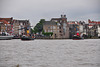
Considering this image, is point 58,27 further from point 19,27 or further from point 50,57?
point 50,57

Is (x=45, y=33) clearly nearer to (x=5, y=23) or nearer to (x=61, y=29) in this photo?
(x=61, y=29)

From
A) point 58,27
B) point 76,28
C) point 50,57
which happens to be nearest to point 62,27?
point 58,27

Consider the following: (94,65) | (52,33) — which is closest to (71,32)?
(52,33)

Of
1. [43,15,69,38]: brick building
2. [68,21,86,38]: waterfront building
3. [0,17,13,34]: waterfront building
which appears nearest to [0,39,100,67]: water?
[43,15,69,38]: brick building

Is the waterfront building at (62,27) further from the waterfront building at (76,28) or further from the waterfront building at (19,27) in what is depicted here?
the waterfront building at (19,27)

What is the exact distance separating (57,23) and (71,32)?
21021 mm

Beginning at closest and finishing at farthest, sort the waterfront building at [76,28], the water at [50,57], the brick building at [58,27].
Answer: the water at [50,57]
the brick building at [58,27]
the waterfront building at [76,28]

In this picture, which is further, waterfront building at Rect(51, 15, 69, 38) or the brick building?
waterfront building at Rect(51, 15, 69, 38)

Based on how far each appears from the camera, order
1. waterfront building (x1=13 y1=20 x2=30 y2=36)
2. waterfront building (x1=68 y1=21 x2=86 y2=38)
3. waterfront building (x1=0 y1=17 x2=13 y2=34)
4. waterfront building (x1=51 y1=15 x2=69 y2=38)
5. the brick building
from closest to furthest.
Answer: the brick building < waterfront building (x1=51 y1=15 x2=69 y2=38) < waterfront building (x1=0 y1=17 x2=13 y2=34) < waterfront building (x1=68 y1=21 x2=86 y2=38) < waterfront building (x1=13 y1=20 x2=30 y2=36)

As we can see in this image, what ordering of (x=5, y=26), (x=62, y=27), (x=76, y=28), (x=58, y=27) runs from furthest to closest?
(x=76, y=28) → (x=5, y=26) → (x=62, y=27) → (x=58, y=27)

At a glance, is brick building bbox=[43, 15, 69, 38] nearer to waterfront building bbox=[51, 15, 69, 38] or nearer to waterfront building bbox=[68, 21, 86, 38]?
waterfront building bbox=[51, 15, 69, 38]

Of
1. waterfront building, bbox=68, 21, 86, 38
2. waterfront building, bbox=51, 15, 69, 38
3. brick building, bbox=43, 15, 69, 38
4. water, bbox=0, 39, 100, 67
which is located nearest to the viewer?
water, bbox=0, 39, 100, 67

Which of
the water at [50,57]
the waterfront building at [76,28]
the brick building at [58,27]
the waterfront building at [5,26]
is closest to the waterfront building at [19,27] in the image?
the waterfront building at [5,26]

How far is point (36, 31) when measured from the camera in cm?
16000
